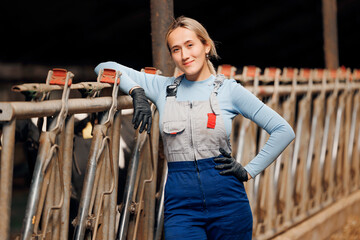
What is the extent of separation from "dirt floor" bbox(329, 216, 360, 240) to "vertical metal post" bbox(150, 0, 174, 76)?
2.86 metres

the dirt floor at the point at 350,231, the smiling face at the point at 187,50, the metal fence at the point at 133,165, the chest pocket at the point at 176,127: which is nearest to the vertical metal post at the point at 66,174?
the metal fence at the point at 133,165

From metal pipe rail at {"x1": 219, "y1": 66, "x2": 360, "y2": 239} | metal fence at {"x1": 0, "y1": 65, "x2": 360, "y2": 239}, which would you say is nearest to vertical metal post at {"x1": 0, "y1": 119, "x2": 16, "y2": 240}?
metal fence at {"x1": 0, "y1": 65, "x2": 360, "y2": 239}

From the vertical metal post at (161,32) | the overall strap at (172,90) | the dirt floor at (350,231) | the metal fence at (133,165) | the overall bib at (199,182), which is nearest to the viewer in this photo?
the metal fence at (133,165)

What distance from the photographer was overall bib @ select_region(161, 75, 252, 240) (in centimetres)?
246

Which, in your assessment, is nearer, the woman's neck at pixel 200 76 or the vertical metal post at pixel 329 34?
the woman's neck at pixel 200 76

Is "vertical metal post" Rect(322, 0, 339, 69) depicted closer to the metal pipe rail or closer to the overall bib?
the metal pipe rail

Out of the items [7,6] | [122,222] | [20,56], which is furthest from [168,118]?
[20,56]

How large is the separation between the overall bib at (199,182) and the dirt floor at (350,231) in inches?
133

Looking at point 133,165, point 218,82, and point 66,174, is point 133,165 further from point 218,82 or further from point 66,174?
point 218,82

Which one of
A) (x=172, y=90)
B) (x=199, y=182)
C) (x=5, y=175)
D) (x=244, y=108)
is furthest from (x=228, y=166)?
(x=5, y=175)

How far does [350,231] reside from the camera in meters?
5.74

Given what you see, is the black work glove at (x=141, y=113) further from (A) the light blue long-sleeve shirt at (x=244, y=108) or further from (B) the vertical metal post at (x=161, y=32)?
(B) the vertical metal post at (x=161, y=32)

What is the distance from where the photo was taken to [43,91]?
2281 millimetres

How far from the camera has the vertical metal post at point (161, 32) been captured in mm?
3602
